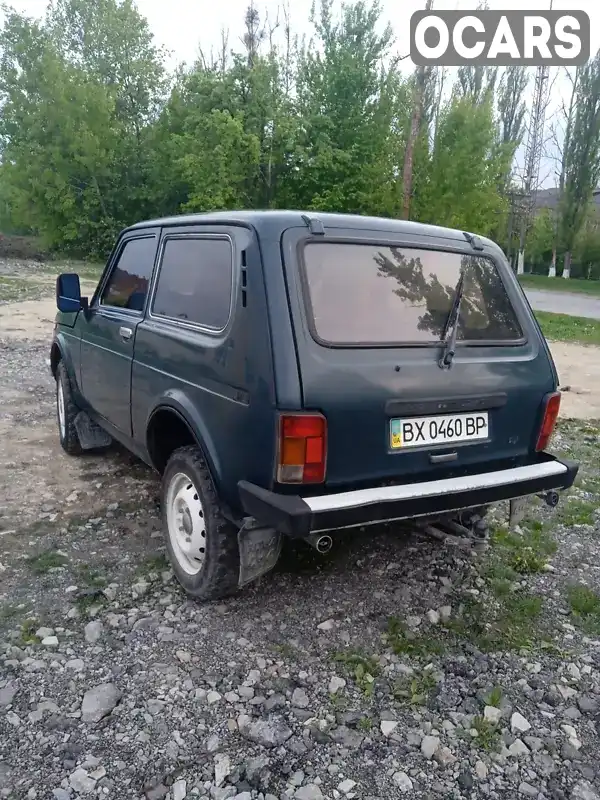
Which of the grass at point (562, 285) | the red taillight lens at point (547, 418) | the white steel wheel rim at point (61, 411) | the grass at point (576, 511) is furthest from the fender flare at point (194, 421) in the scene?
the grass at point (562, 285)

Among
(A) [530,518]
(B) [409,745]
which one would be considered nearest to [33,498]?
(B) [409,745]

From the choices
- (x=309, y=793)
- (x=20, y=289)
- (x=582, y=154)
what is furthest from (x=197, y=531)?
(x=582, y=154)

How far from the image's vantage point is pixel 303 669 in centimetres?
279

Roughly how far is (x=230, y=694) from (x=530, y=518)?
2.74 m

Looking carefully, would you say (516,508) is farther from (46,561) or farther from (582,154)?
(582,154)

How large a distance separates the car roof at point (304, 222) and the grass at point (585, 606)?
201cm

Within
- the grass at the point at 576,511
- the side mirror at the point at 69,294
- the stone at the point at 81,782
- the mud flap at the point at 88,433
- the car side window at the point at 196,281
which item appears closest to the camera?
the stone at the point at 81,782

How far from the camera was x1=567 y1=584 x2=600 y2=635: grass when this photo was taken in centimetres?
323

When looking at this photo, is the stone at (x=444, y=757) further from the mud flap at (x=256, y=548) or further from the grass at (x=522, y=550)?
the grass at (x=522, y=550)

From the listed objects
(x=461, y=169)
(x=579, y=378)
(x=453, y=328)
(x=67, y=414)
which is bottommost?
(x=579, y=378)

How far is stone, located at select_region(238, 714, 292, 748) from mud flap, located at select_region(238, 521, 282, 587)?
64 centimetres

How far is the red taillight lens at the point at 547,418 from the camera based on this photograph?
327 centimetres

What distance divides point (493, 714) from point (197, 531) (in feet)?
5.16

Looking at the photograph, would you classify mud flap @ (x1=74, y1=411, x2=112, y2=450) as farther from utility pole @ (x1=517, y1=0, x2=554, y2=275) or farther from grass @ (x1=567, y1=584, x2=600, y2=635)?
utility pole @ (x1=517, y1=0, x2=554, y2=275)
